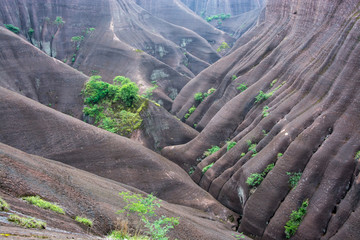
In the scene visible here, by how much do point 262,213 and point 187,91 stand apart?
27.0 meters

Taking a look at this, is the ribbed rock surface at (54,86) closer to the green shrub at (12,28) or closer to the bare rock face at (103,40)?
the bare rock face at (103,40)

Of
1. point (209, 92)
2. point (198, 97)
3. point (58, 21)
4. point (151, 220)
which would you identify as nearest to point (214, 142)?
point (209, 92)

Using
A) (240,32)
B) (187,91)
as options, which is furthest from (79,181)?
(240,32)

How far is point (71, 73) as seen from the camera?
3769 cm

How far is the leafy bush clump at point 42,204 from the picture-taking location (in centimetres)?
1094

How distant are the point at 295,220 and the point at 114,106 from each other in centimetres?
2203

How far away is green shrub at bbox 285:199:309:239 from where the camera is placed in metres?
19.0

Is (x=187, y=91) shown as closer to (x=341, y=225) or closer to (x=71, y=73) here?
(x=71, y=73)

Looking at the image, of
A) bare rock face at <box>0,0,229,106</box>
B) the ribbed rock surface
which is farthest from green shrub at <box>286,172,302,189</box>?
bare rock face at <box>0,0,229,106</box>

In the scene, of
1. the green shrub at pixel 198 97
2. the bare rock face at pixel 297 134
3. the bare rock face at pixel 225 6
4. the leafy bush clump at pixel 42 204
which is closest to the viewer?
the leafy bush clump at pixel 42 204

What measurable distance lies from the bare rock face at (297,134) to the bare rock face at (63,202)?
530 cm

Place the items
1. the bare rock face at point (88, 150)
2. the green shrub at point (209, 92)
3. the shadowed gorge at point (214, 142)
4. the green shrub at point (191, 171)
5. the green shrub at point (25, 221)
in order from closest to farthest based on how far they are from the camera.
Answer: the green shrub at point (25, 221) < the shadowed gorge at point (214, 142) < the bare rock face at point (88, 150) < the green shrub at point (191, 171) < the green shrub at point (209, 92)

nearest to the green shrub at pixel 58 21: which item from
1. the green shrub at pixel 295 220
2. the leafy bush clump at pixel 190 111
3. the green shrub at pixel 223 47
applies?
the leafy bush clump at pixel 190 111

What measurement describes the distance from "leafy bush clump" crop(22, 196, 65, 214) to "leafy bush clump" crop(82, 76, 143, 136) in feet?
68.3
